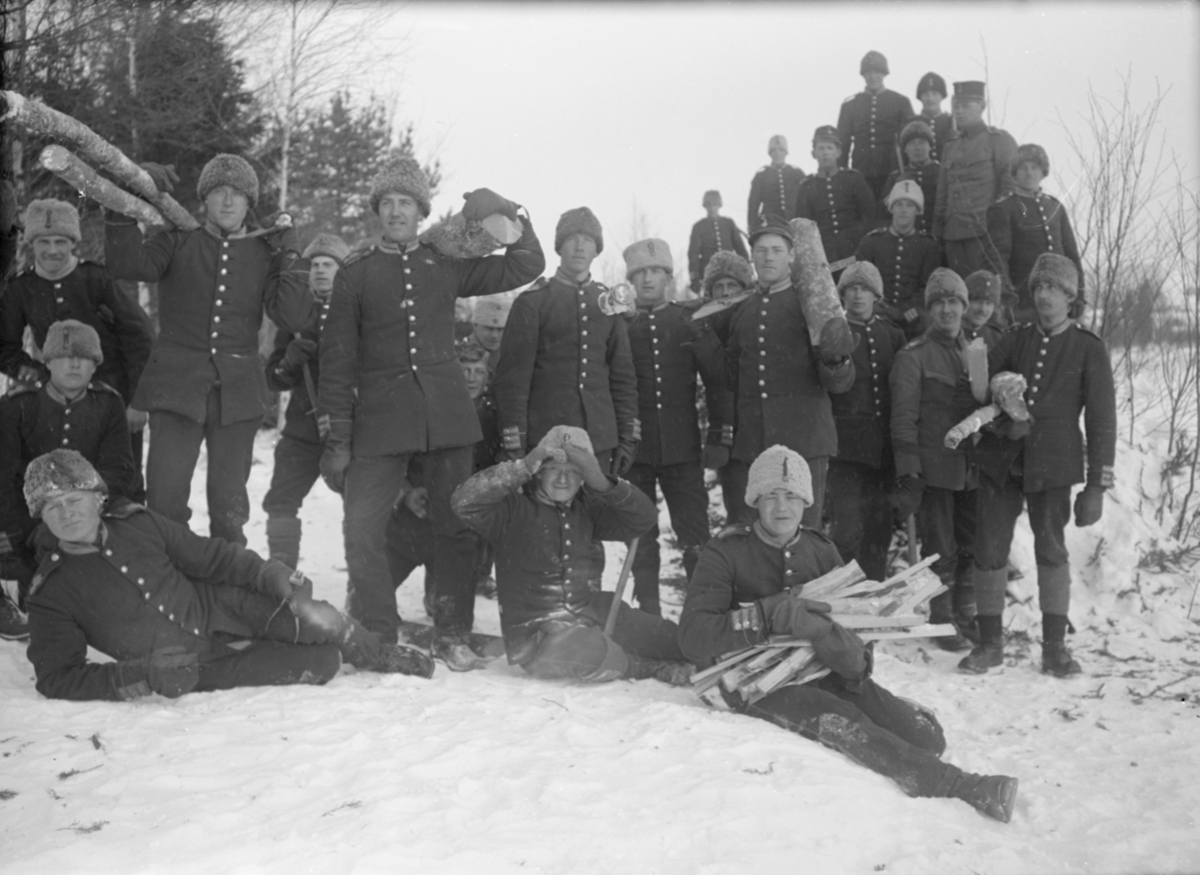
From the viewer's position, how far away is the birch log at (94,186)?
4.39 m

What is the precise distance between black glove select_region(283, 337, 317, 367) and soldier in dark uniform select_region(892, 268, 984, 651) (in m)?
3.54

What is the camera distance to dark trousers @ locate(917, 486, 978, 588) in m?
6.45

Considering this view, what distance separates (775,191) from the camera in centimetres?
1147

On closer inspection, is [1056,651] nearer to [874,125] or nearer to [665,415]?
[665,415]

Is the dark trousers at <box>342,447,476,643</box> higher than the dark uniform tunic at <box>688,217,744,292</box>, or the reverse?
the dark uniform tunic at <box>688,217,744,292</box>

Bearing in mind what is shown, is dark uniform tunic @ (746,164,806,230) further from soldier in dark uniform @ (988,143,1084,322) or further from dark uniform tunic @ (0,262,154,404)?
dark uniform tunic @ (0,262,154,404)

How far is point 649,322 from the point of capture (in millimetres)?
6500

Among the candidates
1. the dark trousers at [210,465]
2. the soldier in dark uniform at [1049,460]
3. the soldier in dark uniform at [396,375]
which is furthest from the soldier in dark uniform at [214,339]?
the soldier in dark uniform at [1049,460]

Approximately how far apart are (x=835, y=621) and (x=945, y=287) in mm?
2816

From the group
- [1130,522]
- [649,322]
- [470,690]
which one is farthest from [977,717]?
[1130,522]

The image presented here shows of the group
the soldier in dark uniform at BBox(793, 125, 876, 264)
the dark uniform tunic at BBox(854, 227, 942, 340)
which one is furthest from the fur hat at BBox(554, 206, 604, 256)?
the soldier in dark uniform at BBox(793, 125, 876, 264)

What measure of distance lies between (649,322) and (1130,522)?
169 inches

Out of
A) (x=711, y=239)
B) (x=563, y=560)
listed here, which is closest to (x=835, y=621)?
(x=563, y=560)

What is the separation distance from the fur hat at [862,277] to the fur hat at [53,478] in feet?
15.0
